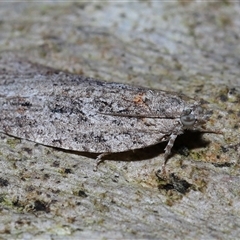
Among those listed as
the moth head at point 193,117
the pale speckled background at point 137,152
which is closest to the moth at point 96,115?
the moth head at point 193,117

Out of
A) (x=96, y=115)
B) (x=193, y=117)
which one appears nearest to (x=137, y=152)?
(x=96, y=115)

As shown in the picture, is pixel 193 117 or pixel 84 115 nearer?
pixel 193 117

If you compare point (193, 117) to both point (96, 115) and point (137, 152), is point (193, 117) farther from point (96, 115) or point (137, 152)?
point (96, 115)

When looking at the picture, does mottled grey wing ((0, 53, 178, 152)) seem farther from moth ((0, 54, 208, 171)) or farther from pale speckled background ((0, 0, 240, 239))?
pale speckled background ((0, 0, 240, 239))

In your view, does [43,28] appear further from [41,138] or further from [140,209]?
[140,209]

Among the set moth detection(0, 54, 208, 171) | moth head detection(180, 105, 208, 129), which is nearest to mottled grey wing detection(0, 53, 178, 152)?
moth detection(0, 54, 208, 171)

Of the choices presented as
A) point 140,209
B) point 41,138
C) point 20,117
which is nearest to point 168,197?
point 140,209
